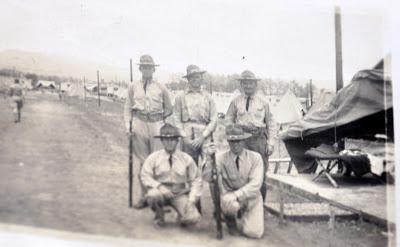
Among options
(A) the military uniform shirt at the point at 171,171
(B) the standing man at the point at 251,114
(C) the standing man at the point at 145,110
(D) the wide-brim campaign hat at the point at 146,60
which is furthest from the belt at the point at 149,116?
(B) the standing man at the point at 251,114

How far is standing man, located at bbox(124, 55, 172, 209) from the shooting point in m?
3.11

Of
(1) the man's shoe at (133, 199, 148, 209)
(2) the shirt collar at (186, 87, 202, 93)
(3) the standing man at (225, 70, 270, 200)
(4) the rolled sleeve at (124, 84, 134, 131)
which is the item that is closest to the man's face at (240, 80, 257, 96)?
(3) the standing man at (225, 70, 270, 200)

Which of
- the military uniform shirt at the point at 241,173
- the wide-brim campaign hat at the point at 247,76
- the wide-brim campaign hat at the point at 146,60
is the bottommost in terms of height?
the military uniform shirt at the point at 241,173

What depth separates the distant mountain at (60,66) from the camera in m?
3.11

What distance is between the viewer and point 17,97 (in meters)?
3.13

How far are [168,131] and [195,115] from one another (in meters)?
0.20

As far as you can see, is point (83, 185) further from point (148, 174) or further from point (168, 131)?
point (168, 131)

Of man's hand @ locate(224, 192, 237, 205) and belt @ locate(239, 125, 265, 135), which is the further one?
belt @ locate(239, 125, 265, 135)

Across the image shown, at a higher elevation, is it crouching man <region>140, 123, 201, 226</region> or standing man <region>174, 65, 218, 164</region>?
standing man <region>174, 65, 218, 164</region>

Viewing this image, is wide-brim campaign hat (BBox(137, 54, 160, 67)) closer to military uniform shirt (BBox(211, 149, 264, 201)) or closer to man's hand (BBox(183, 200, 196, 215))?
military uniform shirt (BBox(211, 149, 264, 201))

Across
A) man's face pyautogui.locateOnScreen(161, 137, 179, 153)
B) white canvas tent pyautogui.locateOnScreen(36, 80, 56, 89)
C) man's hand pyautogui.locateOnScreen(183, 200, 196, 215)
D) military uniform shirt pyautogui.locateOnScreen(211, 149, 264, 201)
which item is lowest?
man's hand pyautogui.locateOnScreen(183, 200, 196, 215)

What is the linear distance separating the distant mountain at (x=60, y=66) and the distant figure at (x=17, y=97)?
0.11 meters

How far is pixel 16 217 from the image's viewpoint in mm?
3039

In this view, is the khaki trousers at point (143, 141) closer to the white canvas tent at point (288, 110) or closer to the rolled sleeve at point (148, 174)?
the rolled sleeve at point (148, 174)
